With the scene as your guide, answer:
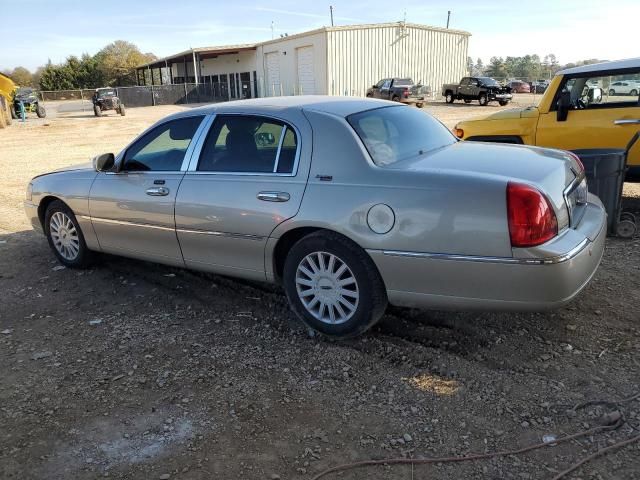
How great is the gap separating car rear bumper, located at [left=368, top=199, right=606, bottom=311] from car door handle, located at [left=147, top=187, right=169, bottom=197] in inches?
74.0

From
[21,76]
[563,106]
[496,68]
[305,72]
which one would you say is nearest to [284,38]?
[305,72]

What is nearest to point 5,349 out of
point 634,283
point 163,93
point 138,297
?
point 138,297

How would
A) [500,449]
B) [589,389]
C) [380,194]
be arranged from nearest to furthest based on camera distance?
[500,449] → [589,389] → [380,194]

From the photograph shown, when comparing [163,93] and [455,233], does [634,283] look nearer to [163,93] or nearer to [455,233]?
[455,233]

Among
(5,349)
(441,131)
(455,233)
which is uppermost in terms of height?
(441,131)

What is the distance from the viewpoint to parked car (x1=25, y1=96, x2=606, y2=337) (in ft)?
10.7

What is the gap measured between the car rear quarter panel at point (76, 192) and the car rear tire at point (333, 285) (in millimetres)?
2286

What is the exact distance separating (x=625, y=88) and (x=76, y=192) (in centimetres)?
601

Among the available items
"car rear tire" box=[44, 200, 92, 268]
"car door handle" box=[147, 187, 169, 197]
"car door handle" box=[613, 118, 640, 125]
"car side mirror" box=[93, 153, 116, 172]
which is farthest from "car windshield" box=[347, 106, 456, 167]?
"car rear tire" box=[44, 200, 92, 268]

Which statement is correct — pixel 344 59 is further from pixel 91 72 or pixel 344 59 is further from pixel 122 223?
pixel 91 72

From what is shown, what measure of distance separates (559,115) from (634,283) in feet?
8.85

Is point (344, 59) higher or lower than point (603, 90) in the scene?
higher

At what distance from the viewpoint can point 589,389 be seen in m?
3.19

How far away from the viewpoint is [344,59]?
38.2 metres
